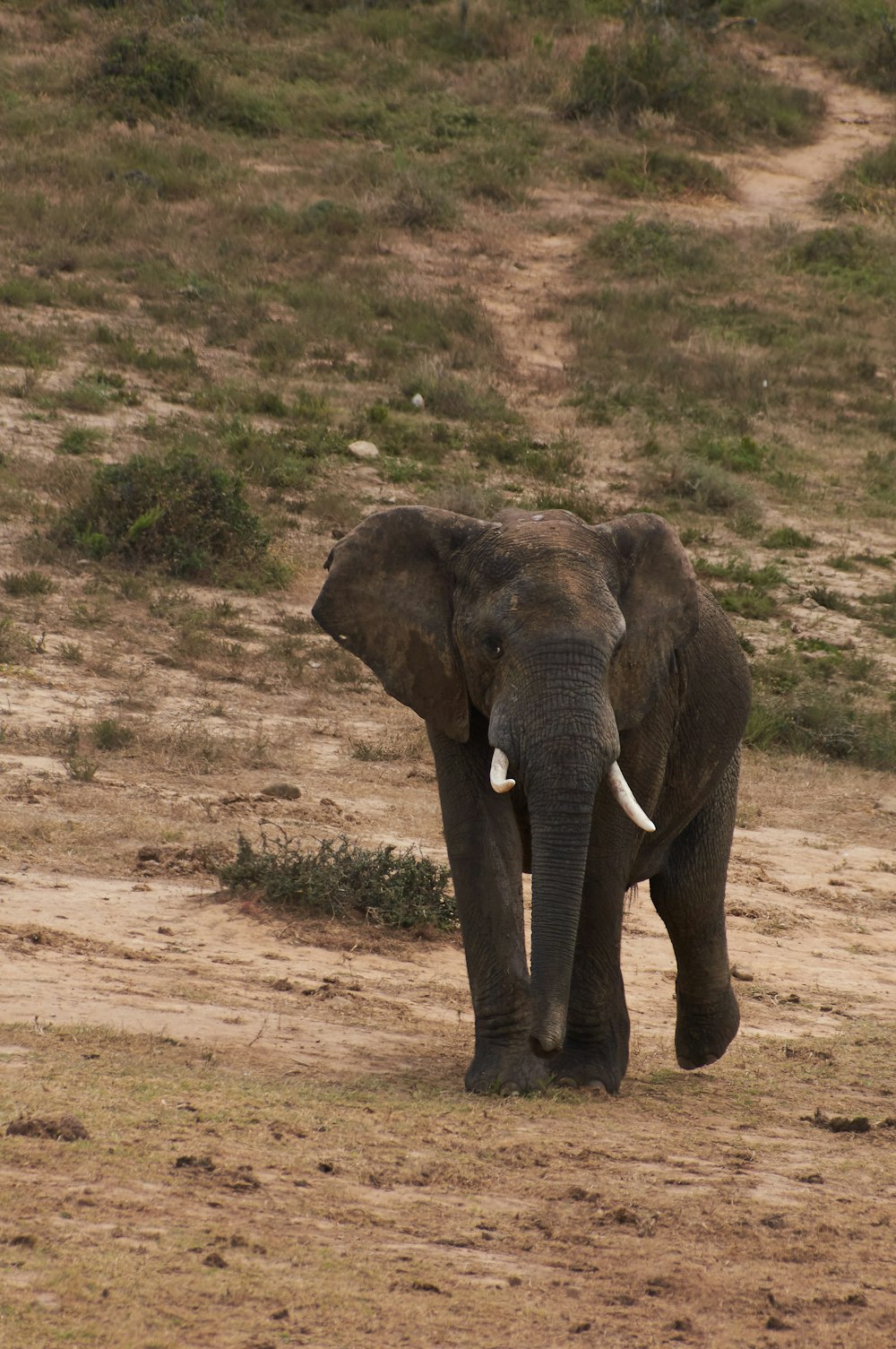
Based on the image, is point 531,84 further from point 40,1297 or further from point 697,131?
point 40,1297

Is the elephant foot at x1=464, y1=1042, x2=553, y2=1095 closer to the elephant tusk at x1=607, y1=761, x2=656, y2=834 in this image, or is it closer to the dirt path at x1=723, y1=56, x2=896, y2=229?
the elephant tusk at x1=607, y1=761, x2=656, y2=834

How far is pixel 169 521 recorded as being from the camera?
14852mm

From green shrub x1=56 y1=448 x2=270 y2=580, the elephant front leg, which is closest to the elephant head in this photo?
the elephant front leg

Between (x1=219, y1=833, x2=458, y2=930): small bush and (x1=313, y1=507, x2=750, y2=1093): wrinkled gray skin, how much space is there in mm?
2055

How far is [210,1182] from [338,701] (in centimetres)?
864

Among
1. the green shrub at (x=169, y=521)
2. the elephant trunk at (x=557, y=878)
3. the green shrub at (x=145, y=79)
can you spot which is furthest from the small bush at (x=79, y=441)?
the green shrub at (x=145, y=79)

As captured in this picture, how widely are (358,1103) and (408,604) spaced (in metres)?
1.82

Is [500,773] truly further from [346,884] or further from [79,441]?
[79,441]

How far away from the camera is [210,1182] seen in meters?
4.46

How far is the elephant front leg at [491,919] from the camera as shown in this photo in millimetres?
6137

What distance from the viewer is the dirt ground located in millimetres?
3895

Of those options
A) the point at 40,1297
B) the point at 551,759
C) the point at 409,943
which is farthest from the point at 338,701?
the point at 40,1297

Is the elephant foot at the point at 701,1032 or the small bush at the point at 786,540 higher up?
the elephant foot at the point at 701,1032

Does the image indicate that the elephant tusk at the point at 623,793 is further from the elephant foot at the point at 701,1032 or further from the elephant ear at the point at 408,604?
the elephant foot at the point at 701,1032
